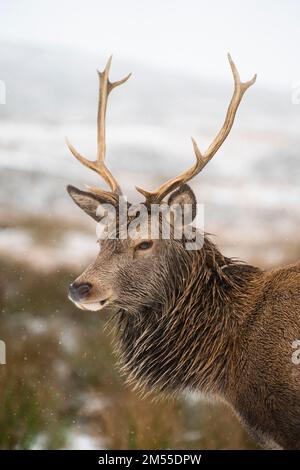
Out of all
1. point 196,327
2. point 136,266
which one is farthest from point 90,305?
point 196,327

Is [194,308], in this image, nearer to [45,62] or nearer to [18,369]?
[18,369]

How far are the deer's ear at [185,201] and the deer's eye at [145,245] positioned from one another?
0.15 m

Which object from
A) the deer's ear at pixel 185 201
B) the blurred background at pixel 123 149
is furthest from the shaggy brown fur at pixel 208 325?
the blurred background at pixel 123 149

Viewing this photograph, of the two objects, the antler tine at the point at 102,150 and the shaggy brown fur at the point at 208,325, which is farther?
the antler tine at the point at 102,150

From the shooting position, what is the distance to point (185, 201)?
2277 mm

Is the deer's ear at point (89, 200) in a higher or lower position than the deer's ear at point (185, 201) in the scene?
lower

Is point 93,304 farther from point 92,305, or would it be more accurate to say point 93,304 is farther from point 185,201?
point 185,201

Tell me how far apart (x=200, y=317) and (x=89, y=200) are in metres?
0.59

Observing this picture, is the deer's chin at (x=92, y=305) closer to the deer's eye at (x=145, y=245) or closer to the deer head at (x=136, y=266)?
the deer head at (x=136, y=266)

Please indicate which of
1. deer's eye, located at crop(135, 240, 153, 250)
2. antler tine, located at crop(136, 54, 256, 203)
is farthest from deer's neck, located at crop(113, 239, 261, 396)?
antler tine, located at crop(136, 54, 256, 203)

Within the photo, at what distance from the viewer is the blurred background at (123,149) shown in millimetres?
3039

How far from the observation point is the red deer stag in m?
2.20

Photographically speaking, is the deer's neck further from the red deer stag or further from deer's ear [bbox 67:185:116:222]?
deer's ear [bbox 67:185:116:222]
